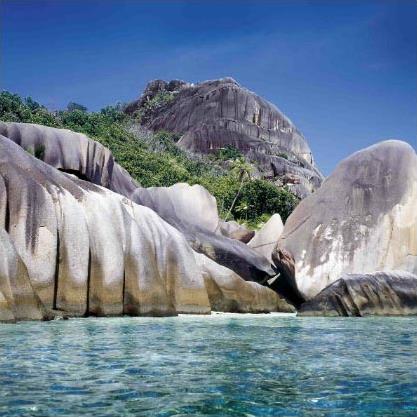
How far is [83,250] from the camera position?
13906 millimetres

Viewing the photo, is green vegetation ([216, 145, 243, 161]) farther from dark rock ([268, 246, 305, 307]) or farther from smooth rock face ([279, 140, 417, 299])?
smooth rock face ([279, 140, 417, 299])

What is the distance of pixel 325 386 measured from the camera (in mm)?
5461

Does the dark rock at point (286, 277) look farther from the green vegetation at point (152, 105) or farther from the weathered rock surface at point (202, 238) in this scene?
the green vegetation at point (152, 105)

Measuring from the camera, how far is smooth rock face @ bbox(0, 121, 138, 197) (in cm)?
2003

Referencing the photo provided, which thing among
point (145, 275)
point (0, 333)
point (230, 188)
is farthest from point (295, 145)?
point (0, 333)

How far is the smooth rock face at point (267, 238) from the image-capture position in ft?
83.8

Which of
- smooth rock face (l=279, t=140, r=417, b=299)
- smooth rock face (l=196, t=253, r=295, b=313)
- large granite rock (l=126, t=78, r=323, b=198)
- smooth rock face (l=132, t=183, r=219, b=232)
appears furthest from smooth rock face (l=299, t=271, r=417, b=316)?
large granite rock (l=126, t=78, r=323, b=198)

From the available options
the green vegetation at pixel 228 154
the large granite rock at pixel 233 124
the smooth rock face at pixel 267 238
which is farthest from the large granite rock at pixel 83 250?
the green vegetation at pixel 228 154

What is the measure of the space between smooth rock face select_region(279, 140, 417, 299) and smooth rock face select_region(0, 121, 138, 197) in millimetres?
6773

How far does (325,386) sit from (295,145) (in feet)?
222

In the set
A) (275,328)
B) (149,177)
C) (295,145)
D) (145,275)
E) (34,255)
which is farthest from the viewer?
(295,145)

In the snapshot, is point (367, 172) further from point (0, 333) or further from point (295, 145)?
point (295, 145)

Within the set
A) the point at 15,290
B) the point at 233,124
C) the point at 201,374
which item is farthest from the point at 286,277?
the point at 233,124

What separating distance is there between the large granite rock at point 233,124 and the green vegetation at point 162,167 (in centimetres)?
968
